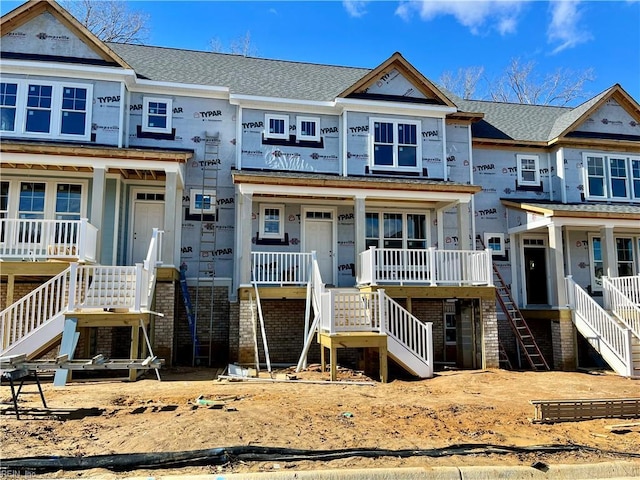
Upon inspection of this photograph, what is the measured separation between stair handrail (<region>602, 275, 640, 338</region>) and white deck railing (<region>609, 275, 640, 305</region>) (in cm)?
23

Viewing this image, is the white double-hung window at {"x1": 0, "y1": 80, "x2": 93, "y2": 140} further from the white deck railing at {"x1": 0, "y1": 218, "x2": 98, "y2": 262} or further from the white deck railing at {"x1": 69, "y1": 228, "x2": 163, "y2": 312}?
the white deck railing at {"x1": 69, "y1": 228, "x2": 163, "y2": 312}

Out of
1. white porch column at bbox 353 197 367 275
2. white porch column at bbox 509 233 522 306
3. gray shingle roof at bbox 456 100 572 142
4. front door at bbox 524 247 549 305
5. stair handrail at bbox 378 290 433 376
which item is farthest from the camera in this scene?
gray shingle roof at bbox 456 100 572 142

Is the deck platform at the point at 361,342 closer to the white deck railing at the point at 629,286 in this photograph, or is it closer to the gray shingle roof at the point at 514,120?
the white deck railing at the point at 629,286

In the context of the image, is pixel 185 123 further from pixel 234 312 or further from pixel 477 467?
pixel 477 467

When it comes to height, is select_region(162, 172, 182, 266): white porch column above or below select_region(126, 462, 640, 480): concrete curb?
above

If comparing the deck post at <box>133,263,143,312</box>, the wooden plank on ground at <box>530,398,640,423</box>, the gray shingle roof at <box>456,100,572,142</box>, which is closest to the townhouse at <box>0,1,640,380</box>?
the gray shingle roof at <box>456,100,572,142</box>

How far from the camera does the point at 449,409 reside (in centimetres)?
761

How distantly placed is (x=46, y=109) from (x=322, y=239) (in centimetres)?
897

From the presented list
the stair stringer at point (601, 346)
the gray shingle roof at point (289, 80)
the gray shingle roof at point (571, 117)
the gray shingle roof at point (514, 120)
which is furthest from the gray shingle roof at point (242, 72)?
the stair stringer at point (601, 346)

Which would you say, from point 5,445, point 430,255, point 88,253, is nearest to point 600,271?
point 430,255

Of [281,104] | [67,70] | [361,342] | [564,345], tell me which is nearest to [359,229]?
[361,342]

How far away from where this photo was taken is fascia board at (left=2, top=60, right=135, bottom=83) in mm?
13586

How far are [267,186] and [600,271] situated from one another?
12.3 meters

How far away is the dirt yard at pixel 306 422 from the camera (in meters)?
5.22
